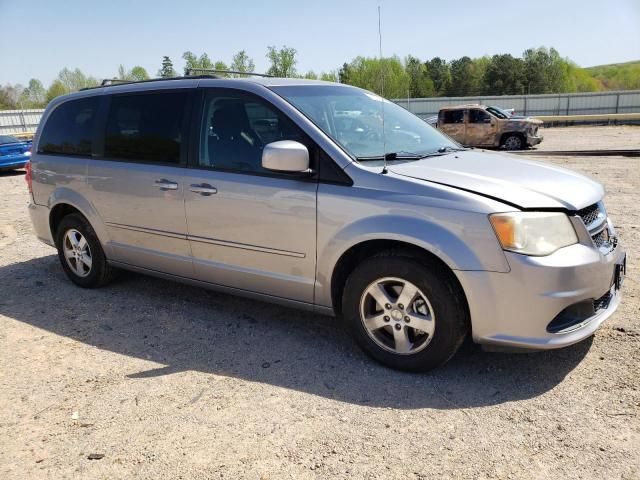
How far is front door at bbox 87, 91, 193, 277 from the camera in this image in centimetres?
422

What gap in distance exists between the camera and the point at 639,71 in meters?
97.9

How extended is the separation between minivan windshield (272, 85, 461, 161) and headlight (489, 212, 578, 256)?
3.20ft

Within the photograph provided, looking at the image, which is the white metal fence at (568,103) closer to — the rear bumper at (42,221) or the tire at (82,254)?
the rear bumper at (42,221)

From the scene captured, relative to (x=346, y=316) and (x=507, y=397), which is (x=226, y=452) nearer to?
(x=346, y=316)

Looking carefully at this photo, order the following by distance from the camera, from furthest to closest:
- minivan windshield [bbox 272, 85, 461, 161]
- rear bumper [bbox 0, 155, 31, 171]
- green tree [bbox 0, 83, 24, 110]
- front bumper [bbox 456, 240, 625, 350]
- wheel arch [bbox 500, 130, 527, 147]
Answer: green tree [bbox 0, 83, 24, 110] → wheel arch [bbox 500, 130, 527, 147] → rear bumper [bbox 0, 155, 31, 171] → minivan windshield [bbox 272, 85, 461, 161] → front bumper [bbox 456, 240, 625, 350]

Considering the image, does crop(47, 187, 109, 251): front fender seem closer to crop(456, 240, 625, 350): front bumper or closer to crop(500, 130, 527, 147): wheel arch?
crop(456, 240, 625, 350): front bumper

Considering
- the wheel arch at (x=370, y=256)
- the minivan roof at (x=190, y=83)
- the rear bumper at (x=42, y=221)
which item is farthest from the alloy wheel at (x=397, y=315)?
the rear bumper at (x=42, y=221)

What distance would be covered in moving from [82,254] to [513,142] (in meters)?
17.3

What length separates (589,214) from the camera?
10.7 ft

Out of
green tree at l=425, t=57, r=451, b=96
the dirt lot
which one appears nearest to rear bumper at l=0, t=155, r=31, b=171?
the dirt lot

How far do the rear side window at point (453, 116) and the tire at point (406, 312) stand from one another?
17697 mm

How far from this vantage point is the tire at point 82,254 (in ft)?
16.6

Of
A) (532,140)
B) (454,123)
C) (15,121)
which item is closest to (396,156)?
(532,140)

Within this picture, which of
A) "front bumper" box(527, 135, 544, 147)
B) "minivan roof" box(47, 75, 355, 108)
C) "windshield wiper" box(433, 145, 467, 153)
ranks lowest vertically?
"front bumper" box(527, 135, 544, 147)
